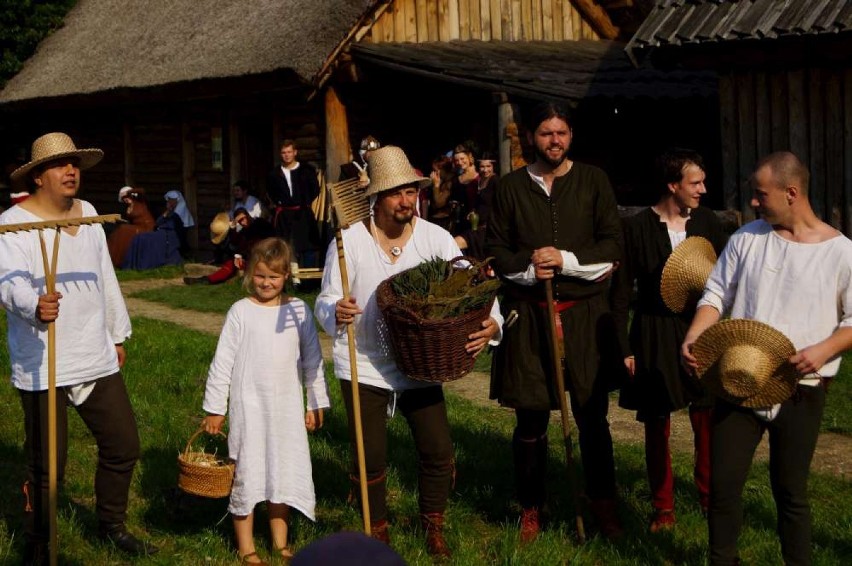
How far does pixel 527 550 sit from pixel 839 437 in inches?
112

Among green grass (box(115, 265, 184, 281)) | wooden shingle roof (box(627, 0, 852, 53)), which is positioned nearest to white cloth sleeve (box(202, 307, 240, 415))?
wooden shingle roof (box(627, 0, 852, 53))

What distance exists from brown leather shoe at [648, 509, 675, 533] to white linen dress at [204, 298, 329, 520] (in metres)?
1.57

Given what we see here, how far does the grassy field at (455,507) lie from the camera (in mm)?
5168

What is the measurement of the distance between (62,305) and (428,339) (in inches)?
63.4

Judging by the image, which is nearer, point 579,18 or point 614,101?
point 614,101

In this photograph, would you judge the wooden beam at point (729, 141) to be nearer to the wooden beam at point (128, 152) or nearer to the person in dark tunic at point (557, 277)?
the person in dark tunic at point (557, 277)

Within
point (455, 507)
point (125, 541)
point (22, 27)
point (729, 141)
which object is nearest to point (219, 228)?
point (22, 27)

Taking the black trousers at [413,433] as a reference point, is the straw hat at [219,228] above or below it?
above

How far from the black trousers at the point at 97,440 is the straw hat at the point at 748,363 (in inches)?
98.7

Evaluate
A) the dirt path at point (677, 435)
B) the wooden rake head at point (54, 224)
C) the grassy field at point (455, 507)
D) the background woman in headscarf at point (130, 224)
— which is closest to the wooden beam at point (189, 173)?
the background woman in headscarf at point (130, 224)

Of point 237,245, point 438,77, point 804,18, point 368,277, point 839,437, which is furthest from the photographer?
point 237,245

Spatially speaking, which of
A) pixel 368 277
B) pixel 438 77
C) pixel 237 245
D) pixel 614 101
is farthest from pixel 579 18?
pixel 368 277

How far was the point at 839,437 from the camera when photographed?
7125 mm

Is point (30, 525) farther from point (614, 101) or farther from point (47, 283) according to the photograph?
point (614, 101)
